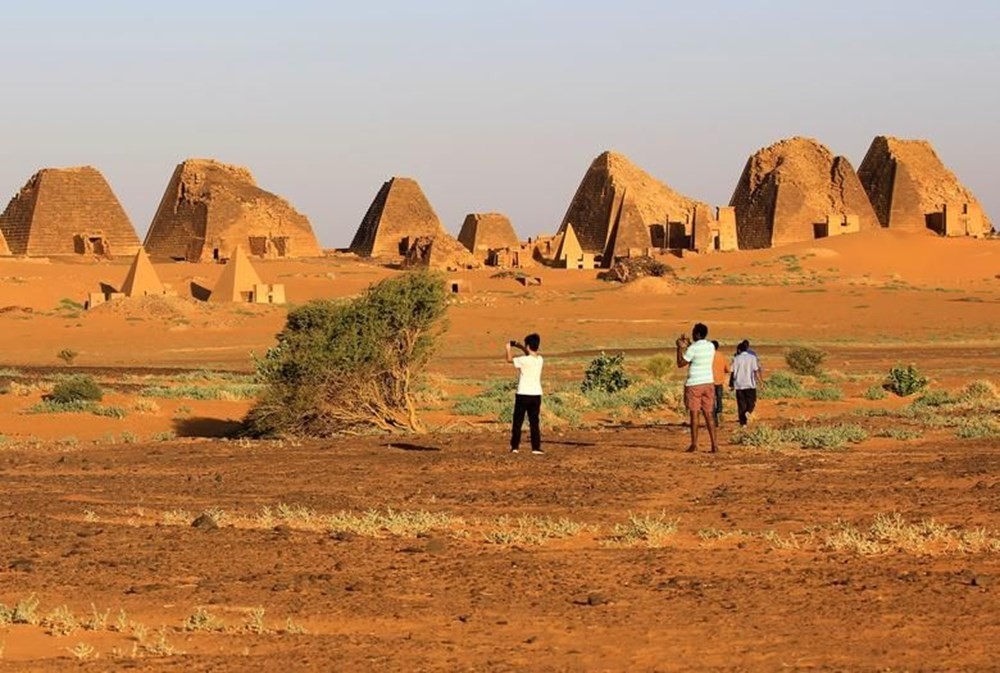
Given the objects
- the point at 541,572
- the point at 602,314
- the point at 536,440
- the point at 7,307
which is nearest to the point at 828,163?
the point at 602,314

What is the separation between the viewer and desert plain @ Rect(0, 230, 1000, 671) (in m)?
6.54

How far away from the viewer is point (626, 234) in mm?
87688

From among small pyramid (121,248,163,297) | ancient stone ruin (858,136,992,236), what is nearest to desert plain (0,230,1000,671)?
small pyramid (121,248,163,297)

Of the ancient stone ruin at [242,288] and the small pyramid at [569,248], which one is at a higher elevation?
the small pyramid at [569,248]

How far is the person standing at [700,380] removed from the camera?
14.1 meters

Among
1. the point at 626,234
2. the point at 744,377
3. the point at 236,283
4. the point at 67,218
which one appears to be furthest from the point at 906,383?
the point at 626,234

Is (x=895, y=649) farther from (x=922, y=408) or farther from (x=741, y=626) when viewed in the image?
(x=922, y=408)

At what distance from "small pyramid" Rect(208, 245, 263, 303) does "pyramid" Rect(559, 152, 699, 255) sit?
3262 cm

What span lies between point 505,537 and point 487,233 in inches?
3276

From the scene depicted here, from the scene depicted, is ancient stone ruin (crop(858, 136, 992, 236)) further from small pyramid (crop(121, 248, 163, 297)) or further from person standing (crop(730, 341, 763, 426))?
person standing (crop(730, 341, 763, 426))

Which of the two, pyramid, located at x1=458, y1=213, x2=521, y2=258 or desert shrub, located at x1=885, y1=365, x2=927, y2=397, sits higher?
pyramid, located at x1=458, y1=213, x2=521, y2=258

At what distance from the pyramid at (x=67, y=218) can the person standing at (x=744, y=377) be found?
200 feet

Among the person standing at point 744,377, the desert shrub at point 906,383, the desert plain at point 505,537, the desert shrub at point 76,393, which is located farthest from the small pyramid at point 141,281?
the person standing at point 744,377

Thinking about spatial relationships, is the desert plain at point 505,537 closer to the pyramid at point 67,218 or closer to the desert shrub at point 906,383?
the desert shrub at point 906,383
